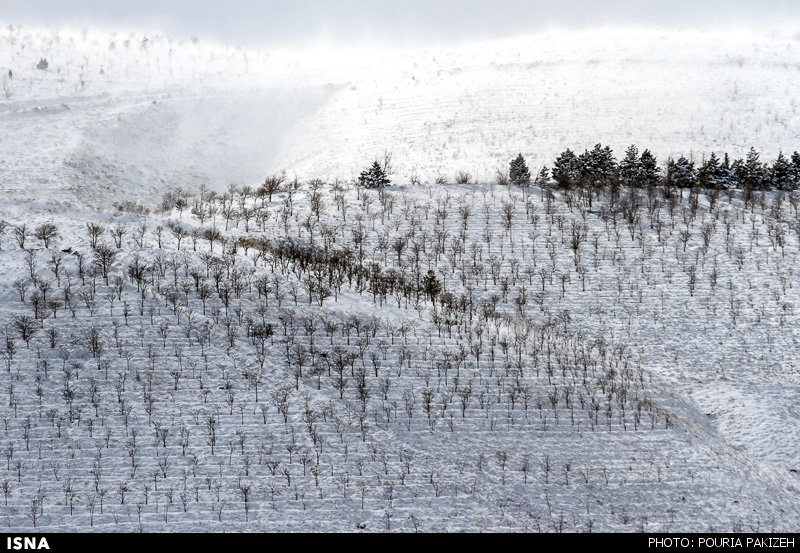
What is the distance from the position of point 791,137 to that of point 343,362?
49302 millimetres

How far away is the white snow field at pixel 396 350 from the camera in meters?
16.0

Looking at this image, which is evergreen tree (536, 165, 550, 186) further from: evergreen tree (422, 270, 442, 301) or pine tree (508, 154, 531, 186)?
evergreen tree (422, 270, 442, 301)

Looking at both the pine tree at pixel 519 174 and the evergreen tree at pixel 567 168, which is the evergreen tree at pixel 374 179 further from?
the evergreen tree at pixel 567 168

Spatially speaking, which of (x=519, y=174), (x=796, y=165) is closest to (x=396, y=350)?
(x=519, y=174)

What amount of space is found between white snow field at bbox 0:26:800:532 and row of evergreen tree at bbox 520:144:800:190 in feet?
7.72

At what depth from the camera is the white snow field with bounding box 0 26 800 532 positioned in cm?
1605

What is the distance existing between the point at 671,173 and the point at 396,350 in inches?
1201

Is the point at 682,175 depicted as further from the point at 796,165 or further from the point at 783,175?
the point at 796,165

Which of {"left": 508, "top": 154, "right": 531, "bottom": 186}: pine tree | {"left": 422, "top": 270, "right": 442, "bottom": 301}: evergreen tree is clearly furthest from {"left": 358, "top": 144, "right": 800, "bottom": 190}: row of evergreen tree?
{"left": 422, "top": 270, "right": 442, "bottom": 301}: evergreen tree

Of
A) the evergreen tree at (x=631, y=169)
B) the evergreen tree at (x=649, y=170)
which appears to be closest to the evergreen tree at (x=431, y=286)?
the evergreen tree at (x=631, y=169)

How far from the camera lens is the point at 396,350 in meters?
22.2
